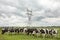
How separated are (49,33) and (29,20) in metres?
26.5

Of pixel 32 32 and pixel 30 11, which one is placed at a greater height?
pixel 30 11

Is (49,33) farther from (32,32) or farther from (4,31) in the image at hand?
(4,31)

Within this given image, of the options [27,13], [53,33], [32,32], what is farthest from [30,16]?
[53,33]

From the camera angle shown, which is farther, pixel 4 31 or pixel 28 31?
pixel 4 31

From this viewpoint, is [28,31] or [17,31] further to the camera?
[17,31]

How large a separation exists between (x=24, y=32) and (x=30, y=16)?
22.5m

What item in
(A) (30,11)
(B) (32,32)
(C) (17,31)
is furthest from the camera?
(A) (30,11)

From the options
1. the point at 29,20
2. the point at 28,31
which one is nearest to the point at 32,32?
the point at 28,31

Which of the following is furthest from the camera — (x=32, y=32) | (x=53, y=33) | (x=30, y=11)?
(x=30, y=11)

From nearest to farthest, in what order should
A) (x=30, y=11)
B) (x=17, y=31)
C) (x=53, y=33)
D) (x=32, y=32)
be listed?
(x=53, y=33)
(x=32, y=32)
(x=17, y=31)
(x=30, y=11)

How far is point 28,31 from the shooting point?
4272 cm

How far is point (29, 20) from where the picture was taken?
64062mm

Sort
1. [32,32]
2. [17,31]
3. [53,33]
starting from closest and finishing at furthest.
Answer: [53,33], [32,32], [17,31]

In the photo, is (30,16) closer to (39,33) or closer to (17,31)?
(17,31)
